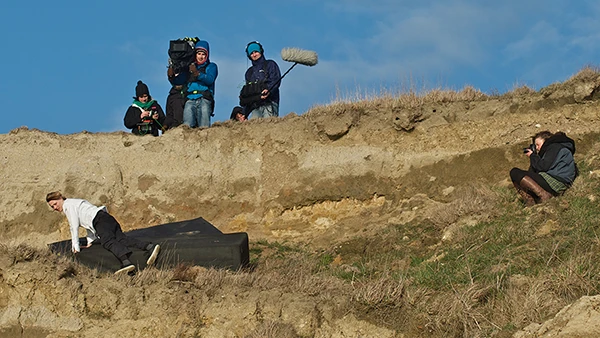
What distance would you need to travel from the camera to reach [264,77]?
1650 cm

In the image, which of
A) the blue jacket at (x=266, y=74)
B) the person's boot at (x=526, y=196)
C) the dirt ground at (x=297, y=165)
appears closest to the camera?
the person's boot at (x=526, y=196)

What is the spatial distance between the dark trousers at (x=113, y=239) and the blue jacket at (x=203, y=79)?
506cm

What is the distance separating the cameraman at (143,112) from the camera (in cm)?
1688

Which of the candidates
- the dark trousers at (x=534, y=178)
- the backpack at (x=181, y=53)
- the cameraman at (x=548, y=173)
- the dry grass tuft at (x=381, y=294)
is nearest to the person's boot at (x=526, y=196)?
the cameraman at (x=548, y=173)

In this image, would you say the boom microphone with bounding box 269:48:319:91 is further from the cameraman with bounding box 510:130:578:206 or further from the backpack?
the cameraman with bounding box 510:130:578:206

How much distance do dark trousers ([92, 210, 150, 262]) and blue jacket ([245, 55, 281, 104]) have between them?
18.0 feet

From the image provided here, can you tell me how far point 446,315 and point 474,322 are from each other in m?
0.30

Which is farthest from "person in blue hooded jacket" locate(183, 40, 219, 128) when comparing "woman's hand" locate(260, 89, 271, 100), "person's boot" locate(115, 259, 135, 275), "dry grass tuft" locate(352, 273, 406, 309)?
"dry grass tuft" locate(352, 273, 406, 309)

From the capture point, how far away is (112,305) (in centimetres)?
984

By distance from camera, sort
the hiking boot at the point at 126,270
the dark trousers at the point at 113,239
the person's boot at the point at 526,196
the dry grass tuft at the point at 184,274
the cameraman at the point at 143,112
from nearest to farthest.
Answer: the dry grass tuft at the point at 184,274, the hiking boot at the point at 126,270, the dark trousers at the point at 113,239, the person's boot at the point at 526,196, the cameraman at the point at 143,112

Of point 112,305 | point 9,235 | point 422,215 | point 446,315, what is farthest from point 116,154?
Answer: point 446,315

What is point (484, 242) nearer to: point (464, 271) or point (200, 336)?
point (464, 271)

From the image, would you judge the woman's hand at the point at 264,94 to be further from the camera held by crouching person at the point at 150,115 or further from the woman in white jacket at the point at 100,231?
the woman in white jacket at the point at 100,231

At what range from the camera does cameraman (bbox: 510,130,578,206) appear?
12.7m
